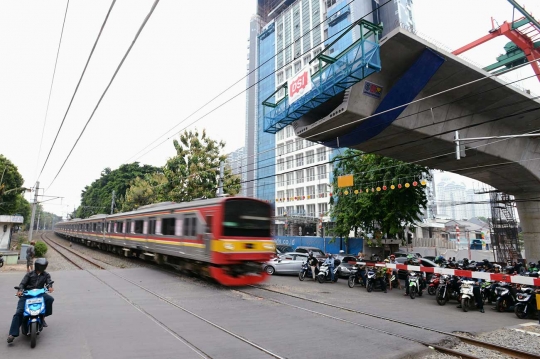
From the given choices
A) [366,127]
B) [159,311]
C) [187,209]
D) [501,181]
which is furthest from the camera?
[501,181]

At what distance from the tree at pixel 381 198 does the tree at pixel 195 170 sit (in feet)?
28.5

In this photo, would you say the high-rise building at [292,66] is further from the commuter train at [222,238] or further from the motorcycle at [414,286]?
the motorcycle at [414,286]

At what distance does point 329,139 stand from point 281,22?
226 feet

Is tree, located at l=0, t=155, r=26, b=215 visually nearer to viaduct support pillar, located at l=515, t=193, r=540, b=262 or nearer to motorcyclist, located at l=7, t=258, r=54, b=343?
motorcyclist, located at l=7, t=258, r=54, b=343

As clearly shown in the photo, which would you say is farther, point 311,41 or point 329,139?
point 311,41

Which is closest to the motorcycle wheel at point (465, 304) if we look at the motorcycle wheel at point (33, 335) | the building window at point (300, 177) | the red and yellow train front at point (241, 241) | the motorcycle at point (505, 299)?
the motorcycle at point (505, 299)

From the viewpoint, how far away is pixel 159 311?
7504 mm

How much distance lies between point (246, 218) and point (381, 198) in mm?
12586

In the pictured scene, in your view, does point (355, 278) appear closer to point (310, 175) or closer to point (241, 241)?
point (241, 241)

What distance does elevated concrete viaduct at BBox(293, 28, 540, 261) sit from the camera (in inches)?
471

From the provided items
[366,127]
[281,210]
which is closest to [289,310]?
[366,127]

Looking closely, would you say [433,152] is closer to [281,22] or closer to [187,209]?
[187,209]

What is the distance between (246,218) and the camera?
1080 centimetres

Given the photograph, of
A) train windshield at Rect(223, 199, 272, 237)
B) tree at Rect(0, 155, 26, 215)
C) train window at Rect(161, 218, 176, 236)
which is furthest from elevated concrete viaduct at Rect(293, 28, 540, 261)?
tree at Rect(0, 155, 26, 215)
